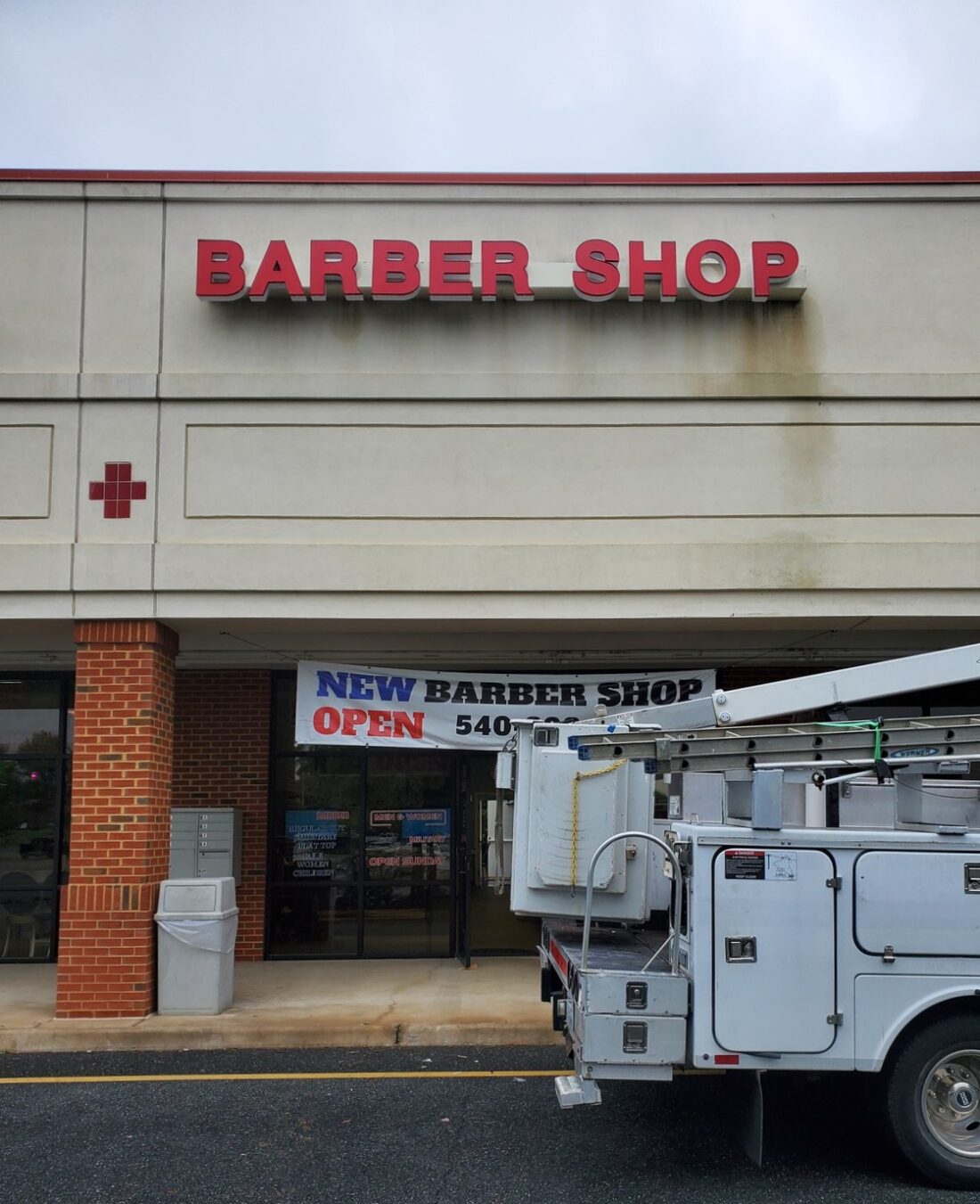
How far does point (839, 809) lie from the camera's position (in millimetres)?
7035

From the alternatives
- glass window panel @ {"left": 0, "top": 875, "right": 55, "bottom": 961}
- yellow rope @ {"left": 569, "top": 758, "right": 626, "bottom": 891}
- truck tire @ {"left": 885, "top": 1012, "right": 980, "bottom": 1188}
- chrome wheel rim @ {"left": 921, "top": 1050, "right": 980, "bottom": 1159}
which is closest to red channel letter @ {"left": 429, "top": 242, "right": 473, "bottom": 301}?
yellow rope @ {"left": 569, "top": 758, "right": 626, "bottom": 891}

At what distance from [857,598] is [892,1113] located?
5.30m

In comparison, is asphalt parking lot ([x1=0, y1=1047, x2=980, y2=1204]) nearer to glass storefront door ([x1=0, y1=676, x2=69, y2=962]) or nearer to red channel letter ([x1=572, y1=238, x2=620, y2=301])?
glass storefront door ([x1=0, y1=676, x2=69, y2=962])

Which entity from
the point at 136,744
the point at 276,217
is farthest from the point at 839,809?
the point at 276,217

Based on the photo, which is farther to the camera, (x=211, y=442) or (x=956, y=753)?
(x=211, y=442)

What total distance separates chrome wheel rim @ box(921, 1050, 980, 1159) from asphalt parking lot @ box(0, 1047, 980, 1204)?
259mm

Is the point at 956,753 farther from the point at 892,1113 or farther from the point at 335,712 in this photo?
the point at 335,712

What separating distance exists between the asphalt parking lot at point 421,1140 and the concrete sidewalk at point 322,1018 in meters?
0.69

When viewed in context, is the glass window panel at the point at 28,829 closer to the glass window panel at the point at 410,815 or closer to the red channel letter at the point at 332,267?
the glass window panel at the point at 410,815

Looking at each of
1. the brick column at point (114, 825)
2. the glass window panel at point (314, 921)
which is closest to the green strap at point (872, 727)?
the brick column at point (114, 825)

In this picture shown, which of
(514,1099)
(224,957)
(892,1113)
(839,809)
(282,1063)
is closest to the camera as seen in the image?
(892,1113)

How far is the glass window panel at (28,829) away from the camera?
13227 millimetres

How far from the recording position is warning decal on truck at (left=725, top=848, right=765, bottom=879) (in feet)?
19.7

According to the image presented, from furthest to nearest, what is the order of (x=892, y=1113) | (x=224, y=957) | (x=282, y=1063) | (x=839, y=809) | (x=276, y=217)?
(x=276, y=217)
(x=224, y=957)
(x=282, y=1063)
(x=839, y=809)
(x=892, y=1113)
